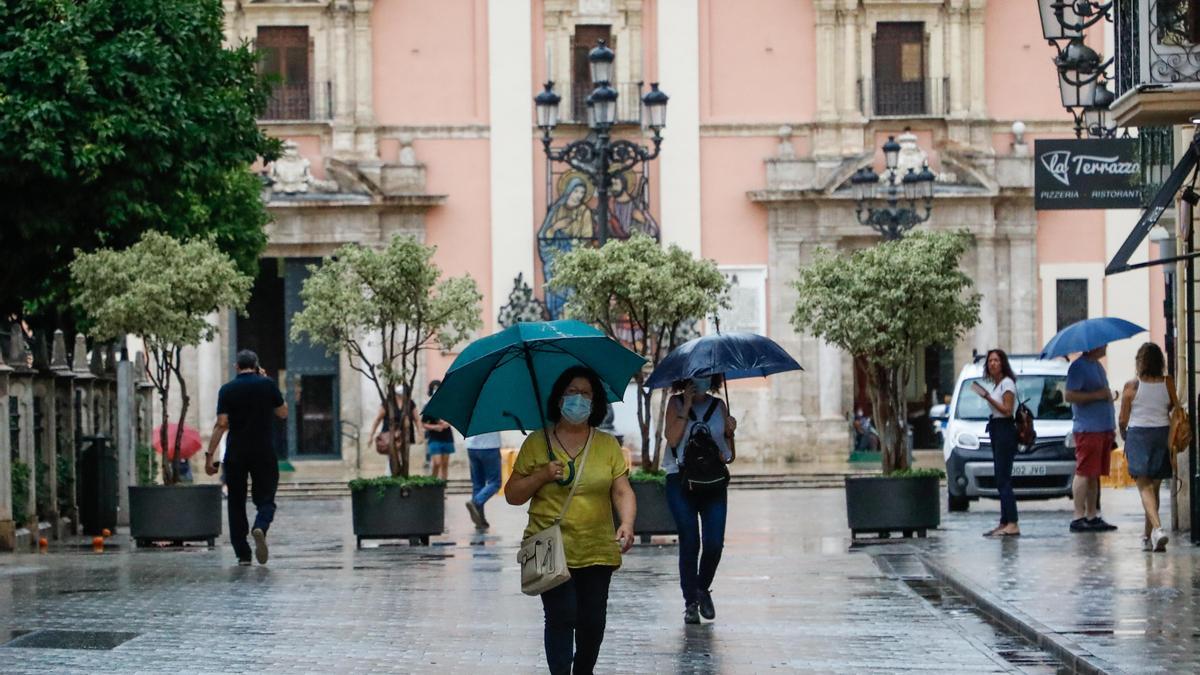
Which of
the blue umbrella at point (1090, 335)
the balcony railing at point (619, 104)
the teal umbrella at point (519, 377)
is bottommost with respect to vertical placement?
the teal umbrella at point (519, 377)

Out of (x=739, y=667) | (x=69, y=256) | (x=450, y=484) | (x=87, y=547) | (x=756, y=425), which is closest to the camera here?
(x=739, y=667)

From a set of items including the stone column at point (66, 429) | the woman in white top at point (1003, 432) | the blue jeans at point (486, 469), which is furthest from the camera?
the blue jeans at point (486, 469)

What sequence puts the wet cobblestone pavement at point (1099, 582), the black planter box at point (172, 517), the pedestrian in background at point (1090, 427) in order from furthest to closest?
the black planter box at point (172, 517)
the pedestrian in background at point (1090, 427)
the wet cobblestone pavement at point (1099, 582)

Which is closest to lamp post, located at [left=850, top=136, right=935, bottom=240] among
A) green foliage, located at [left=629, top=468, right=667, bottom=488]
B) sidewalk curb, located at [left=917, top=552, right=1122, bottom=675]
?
green foliage, located at [left=629, top=468, right=667, bottom=488]

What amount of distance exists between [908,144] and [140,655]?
33737 millimetres

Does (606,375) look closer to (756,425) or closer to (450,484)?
(450,484)

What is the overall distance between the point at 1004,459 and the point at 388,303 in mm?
5998

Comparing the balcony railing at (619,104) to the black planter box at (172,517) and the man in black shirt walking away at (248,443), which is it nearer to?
the black planter box at (172,517)

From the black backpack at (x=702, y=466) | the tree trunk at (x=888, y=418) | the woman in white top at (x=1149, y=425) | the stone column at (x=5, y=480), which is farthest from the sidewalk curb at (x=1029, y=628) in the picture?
the stone column at (x=5, y=480)

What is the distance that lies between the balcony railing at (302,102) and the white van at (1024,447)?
19.2 meters

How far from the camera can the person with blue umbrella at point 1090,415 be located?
71.0 feet

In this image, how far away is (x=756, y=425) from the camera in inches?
1772

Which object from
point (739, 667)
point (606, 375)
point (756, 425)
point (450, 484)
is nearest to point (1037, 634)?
point (739, 667)

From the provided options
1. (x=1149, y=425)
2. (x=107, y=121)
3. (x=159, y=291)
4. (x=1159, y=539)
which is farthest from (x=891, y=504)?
(x=107, y=121)
